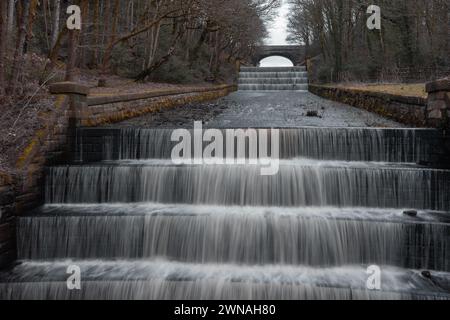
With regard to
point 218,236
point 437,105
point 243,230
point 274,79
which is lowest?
point 218,236

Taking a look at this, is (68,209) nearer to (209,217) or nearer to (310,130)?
(209,217)

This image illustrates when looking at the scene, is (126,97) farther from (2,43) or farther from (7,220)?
(7,220)

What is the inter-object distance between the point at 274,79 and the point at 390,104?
21.5m

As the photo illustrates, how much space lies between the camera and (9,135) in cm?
745

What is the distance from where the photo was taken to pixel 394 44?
81.4 ft

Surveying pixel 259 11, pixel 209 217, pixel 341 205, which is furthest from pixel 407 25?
pixel 209 217

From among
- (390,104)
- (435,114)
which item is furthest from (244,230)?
(390,104)

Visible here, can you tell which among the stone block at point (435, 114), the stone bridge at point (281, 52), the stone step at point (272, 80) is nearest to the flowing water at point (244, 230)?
the stone block at point (435, 114)

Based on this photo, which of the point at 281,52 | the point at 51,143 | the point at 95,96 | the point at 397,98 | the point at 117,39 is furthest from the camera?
the point at 281,52

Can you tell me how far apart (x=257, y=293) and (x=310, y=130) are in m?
4.52

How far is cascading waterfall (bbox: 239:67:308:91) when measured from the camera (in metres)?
32.2

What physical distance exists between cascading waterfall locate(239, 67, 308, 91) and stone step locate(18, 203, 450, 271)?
25979 millimetres

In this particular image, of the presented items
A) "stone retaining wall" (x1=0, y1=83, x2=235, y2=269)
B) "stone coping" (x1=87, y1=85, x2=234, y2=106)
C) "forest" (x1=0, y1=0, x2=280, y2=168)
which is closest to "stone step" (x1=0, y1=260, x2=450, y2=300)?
"stone retaining wall" (x1=0, y1=83, x2=235, y2=269)

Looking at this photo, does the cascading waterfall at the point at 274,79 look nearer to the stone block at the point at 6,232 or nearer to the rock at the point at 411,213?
the rock at the point at 411,213
